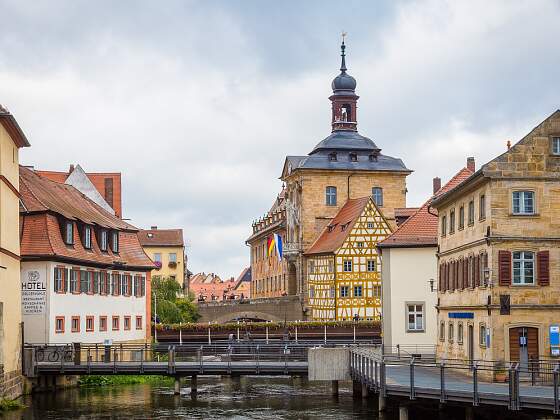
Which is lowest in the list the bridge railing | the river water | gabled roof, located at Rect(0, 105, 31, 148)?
the river water

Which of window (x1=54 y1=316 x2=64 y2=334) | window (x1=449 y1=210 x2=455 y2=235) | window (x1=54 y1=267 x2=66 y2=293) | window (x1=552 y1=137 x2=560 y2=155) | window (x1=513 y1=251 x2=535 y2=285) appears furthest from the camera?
window (x1=54 y1=316 x2=64 y2=334)

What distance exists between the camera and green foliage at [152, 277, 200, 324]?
8706 cm

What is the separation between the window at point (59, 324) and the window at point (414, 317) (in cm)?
1645

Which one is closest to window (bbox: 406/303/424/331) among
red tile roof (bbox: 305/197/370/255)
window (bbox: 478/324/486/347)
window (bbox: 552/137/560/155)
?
window (bbox: 478/324/486/347)

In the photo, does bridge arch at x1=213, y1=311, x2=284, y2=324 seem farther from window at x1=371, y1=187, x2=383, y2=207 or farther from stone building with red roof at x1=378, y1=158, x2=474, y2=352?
stone building with red roof at x1=378, y1=158, x2=474, y2=352

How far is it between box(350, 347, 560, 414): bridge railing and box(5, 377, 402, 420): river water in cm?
161

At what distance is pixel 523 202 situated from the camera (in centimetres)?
4081

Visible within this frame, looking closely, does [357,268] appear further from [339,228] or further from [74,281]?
[74,281]

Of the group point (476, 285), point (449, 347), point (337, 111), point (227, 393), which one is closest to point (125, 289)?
point (227, 393)

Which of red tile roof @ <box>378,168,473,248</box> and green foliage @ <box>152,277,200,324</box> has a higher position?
red tile roof @ <box>378,168,473,248</box>

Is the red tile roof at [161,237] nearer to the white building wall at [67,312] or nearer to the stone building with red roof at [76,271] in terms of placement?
the stone building with red roof at [76,271]

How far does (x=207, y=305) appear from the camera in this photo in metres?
94.2

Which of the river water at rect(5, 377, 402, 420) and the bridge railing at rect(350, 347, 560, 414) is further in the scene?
the river water at rect(5, 377, 402, 420)

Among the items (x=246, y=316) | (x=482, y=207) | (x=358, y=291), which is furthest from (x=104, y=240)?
(x=246, y=316)
